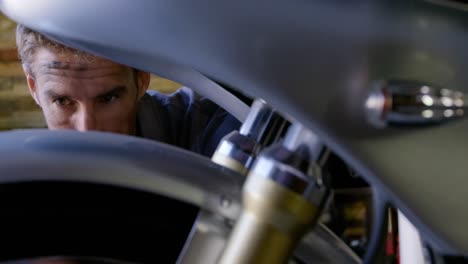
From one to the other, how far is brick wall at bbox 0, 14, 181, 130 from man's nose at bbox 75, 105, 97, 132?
1.49 m

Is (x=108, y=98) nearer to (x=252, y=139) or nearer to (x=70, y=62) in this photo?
(x=70, y=62)

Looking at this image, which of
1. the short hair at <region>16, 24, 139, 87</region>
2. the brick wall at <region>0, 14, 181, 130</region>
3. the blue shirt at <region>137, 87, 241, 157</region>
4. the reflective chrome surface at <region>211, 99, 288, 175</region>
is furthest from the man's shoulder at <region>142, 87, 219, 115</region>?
the brick wall at <region>0, 14, 181, 130</region>

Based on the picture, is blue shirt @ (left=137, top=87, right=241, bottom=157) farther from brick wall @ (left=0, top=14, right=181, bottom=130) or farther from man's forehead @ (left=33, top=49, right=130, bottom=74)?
brick wall @ (left=0, top=14, right=181, bottom=130)

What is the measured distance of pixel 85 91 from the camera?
39.3 inches

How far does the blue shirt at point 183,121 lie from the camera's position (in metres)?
1.02

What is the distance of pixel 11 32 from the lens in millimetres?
2566

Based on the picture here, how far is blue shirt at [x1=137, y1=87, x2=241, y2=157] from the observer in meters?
1.02

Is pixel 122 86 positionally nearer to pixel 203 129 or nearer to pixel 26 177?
pixel 203 129

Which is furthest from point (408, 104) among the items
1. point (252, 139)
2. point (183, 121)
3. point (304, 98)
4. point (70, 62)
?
point (183, 121)

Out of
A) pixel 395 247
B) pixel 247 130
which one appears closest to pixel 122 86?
pixel 395 247

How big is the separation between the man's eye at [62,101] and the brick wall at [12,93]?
1.47 metres

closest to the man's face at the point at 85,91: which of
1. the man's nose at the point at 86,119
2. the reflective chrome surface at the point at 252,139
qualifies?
the man's nose at the point at 86,119

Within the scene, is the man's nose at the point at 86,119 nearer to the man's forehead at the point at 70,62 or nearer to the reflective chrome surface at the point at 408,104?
the man's forehead at the point at 70,62

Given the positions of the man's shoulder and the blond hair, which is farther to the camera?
the man's shoulder
